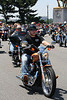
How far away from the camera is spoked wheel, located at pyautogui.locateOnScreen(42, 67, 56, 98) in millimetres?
5992

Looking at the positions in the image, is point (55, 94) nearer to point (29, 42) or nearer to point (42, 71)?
point (42, 71)

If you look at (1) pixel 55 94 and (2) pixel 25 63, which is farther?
(2) pixel 25 63

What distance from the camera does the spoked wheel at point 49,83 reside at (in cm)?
599

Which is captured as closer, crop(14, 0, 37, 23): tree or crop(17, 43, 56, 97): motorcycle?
→ crop(17, 43, 56, 97): motorcycle

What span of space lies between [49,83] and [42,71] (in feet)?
0.95

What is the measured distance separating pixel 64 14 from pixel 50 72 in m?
61.9

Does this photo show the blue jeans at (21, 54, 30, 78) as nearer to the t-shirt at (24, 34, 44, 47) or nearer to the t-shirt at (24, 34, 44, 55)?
the t-shirt at (24, 34, 44, 55)

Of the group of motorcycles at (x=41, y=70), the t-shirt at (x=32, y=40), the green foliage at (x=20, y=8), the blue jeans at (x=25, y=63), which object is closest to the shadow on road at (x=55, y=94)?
the group of motorcycles at (x=41, y=70)

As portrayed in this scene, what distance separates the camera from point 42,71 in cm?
625

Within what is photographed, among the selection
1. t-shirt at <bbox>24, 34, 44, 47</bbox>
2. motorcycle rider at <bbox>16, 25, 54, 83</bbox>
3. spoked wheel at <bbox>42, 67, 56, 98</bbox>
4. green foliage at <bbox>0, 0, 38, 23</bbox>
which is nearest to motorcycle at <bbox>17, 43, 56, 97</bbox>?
spoked wheel at <bbox>42, 67, 56, 98</bbox>

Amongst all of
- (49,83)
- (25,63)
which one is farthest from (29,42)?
(49,83)

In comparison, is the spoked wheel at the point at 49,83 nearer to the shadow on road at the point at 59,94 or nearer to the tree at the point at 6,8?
the shadow on road at the point at 59,94

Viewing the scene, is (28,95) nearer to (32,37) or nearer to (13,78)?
(32,37)

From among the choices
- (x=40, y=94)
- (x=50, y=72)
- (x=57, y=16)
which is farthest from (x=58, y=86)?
(x=57, y=16)
